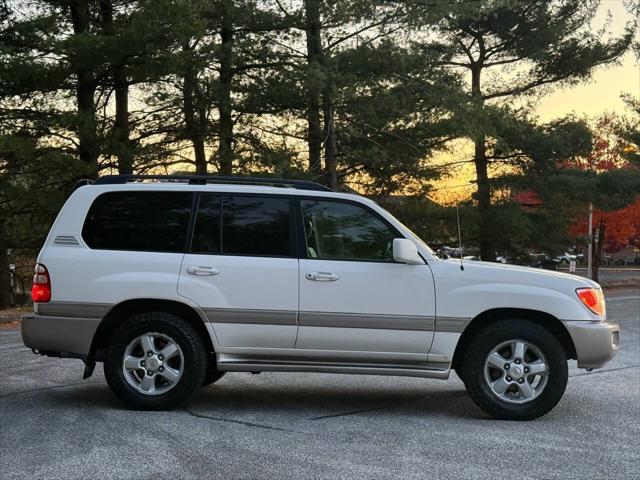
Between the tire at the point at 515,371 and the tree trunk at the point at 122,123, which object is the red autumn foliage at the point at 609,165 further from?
the tire at the point at 515,371

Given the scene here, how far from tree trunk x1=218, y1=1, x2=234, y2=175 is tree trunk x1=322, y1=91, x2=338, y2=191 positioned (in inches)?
98.6

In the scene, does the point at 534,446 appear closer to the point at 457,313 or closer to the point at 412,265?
the point at 457,313

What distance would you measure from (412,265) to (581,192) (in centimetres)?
2552

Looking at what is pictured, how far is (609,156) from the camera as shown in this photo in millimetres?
40156

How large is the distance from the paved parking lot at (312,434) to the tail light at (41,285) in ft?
3.21

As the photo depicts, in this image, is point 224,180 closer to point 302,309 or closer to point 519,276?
point 302,309

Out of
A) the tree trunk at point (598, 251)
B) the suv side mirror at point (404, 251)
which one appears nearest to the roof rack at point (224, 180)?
the suv side mirror at point (404, 251)

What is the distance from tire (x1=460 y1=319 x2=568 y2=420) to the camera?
20.6 feet

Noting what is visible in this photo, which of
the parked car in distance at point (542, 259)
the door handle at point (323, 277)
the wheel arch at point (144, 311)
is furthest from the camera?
the parked car in distance at point (542, 259)

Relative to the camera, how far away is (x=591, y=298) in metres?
6.45

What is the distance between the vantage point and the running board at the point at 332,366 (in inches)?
250

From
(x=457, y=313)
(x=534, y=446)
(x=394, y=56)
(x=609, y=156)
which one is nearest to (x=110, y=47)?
(x=394, y=56)

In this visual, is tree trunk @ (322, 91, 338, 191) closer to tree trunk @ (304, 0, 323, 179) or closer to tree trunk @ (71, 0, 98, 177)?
tree trunk @ (304, 0, 323, 179)

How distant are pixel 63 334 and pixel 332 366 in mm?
2306
